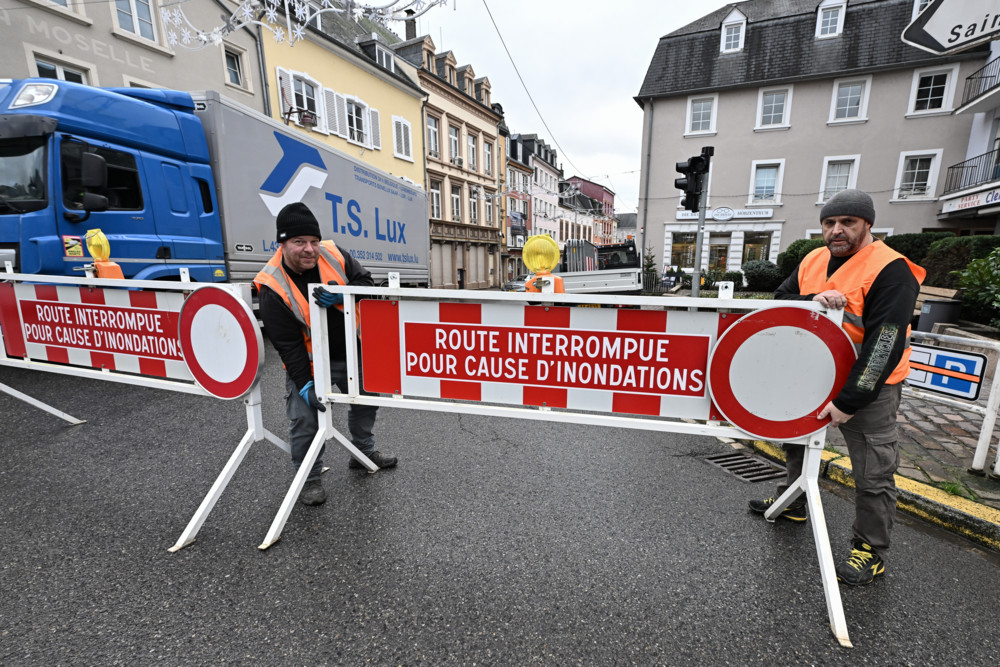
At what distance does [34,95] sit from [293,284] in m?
5.92

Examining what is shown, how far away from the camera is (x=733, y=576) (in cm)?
217

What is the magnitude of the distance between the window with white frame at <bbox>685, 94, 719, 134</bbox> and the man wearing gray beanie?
25174mm

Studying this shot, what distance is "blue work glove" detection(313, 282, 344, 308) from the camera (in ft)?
8.05

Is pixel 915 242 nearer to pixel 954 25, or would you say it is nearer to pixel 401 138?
pixel 954 25

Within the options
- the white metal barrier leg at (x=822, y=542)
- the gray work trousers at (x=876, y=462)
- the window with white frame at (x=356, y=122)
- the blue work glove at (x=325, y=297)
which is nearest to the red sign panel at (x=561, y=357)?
the blue work glove at (x=325, y=297)

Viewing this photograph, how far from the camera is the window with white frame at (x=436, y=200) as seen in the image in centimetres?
2531

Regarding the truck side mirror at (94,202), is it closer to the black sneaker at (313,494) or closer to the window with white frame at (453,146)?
the black sneaker at (313,494)

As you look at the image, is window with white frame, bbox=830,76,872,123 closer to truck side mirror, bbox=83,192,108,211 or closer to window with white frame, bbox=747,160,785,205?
window with white frame, bbox=747,160,785,205

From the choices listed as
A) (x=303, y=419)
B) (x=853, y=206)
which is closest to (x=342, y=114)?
(x=303, y=419)

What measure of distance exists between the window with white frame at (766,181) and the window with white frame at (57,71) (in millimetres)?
26039

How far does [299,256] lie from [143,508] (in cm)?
184

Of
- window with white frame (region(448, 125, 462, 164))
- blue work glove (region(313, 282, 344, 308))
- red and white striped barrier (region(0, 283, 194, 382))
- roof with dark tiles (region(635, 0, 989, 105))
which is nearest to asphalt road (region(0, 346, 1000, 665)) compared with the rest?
red and white striped barrier (region(0, 283, 194, 382))

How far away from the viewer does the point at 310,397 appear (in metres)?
2.60

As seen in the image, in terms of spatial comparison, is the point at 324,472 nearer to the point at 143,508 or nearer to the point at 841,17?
the point at 143,508
